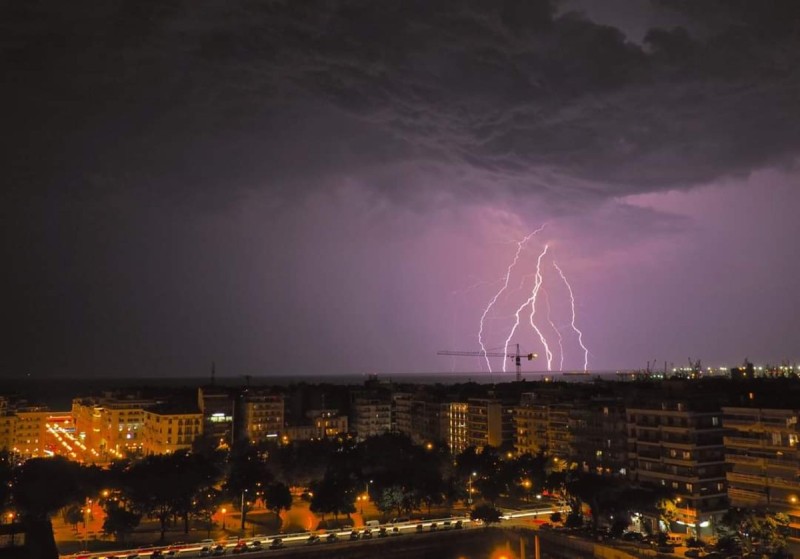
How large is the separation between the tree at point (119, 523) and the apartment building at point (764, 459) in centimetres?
3908

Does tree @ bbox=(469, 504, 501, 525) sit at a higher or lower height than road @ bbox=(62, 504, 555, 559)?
higher

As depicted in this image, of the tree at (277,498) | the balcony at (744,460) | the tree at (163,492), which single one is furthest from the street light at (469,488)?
the tree at (163,492)

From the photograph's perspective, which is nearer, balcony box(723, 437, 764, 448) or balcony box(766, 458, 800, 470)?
balcony box(766, 458, 800, 470)

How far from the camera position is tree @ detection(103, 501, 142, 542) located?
38594 mm

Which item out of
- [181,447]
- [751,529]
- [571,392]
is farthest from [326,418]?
[751,529]

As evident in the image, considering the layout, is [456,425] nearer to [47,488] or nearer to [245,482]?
[245,482]

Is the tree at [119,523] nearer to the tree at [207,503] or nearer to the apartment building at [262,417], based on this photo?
the tree at [207,503]

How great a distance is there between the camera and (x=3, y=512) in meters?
40.9

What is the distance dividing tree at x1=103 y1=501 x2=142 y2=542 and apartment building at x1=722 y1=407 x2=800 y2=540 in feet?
A: 128

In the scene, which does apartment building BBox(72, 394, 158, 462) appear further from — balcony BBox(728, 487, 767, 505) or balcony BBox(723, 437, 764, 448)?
balcony BBox(723, 437, 764, 448)

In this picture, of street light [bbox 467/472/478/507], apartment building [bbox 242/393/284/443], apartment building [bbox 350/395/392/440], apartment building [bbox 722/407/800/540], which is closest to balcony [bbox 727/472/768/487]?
apartment building [bbox 722/407/800/540]

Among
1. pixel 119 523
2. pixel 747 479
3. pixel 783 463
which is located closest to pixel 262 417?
pixel 119 523

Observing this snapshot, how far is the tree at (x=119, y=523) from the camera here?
1519 inches

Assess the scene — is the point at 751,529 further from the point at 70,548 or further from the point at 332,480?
the point at 70,548
